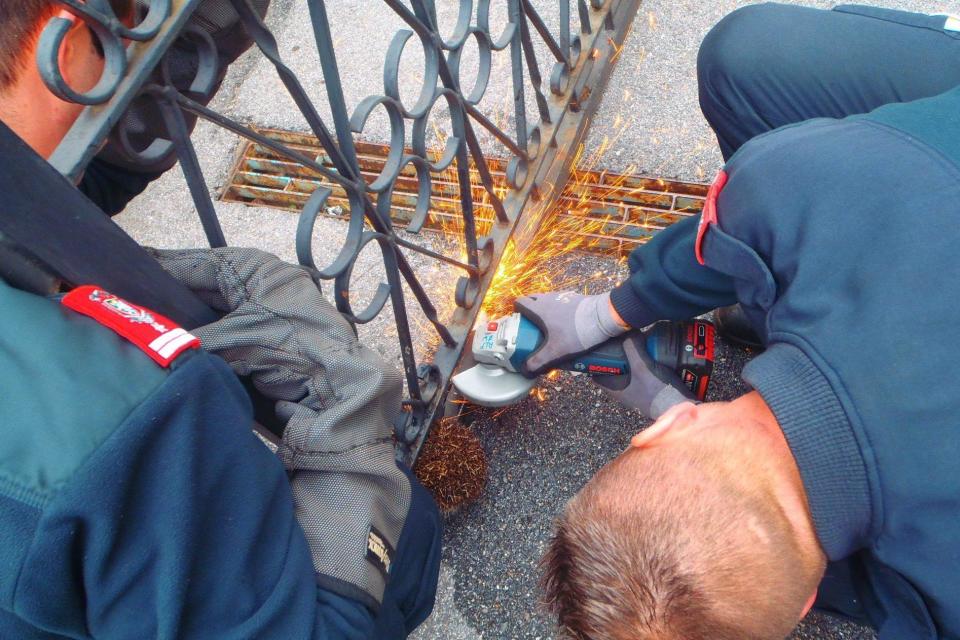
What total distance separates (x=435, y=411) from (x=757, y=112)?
128 cm

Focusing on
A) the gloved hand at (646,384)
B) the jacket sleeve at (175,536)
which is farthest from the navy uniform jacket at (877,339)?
the jacket sleeve at (175,536)

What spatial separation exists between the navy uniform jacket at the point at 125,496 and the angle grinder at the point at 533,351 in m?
1.09

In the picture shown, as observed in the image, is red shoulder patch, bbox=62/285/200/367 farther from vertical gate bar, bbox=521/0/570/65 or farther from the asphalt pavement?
vertical gate bar, bbox=521/0/570/65

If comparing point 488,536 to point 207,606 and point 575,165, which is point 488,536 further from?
point 575,165

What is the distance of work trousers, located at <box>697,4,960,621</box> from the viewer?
181 cm

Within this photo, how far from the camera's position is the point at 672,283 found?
1792 millimetres

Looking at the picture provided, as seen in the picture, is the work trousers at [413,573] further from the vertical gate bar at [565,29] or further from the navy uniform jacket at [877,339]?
the vertical gate bar at [565,29]

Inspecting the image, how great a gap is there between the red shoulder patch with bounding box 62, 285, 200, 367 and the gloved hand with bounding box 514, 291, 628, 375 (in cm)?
120

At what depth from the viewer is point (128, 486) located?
905 millimetres

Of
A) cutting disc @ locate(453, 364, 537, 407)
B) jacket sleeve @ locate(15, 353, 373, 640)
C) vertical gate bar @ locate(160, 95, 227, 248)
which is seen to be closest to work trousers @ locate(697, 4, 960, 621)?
cutting disc @ locate(453, 364, 537, 407)

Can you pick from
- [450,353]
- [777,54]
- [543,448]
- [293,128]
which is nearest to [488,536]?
[543,448]

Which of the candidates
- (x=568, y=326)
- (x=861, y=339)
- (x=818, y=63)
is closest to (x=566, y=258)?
(x=568, y=326)

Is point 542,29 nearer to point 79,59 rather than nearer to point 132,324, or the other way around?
point 79,59

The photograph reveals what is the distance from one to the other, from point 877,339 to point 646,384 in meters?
0.92
